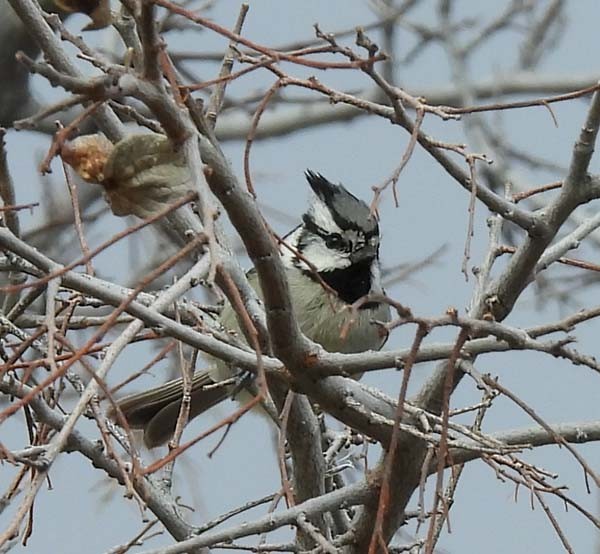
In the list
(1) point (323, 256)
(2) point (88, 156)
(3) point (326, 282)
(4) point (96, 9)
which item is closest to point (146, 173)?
(2) point (88, 156)

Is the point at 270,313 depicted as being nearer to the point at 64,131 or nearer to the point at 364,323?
the point at 64,131

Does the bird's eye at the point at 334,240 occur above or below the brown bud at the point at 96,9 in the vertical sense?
above

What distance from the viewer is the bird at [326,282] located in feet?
10.3

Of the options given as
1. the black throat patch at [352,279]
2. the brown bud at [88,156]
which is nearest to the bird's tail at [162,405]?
the black throat patch at [352,279]

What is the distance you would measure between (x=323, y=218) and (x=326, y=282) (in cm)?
18

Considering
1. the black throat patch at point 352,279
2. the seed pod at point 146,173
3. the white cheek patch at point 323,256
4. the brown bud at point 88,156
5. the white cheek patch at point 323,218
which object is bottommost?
the seed pod at point 146,173

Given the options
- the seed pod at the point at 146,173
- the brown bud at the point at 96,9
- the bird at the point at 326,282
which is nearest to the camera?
the seed pod at the point at 146,173

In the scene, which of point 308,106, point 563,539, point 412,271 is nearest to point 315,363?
point 563,539

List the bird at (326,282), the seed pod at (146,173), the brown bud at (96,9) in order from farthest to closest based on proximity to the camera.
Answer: the bird at (326,282) < the brown bud at (96,9) < the seed pod at (146,173)

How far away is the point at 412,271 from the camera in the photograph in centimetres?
312

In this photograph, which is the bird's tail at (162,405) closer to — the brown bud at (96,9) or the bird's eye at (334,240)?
the bird's eye at (334,240)

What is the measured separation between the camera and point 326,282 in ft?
10.3

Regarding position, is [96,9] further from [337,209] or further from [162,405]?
[162,405]

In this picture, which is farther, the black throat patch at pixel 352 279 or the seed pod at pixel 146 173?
the black throat patch at pixel 352 279
